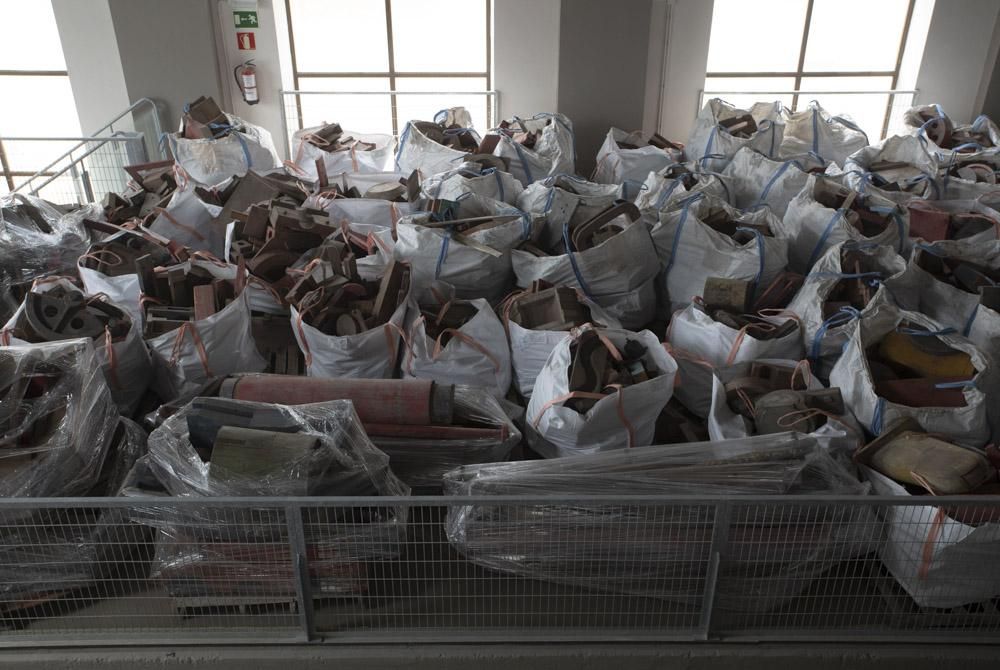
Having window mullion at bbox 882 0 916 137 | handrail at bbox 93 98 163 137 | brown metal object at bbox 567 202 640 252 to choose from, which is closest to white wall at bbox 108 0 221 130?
handrail at bbox 93 98 163 137

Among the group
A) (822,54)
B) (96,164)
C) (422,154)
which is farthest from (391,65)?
(822,54)

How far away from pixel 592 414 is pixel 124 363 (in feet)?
5.19

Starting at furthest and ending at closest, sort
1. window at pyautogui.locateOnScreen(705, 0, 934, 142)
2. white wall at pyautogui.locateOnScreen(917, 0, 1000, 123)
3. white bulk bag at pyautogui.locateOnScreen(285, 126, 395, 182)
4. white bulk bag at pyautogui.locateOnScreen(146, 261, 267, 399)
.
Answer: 1. window at pyautogui.locateOnScreen(705, 0, 934, 142)
2. white wall at pyautogui.locateOnScreen(917, 0, 1000, 123)
3. white bulk bag at pyautogui.locateOnScreen(285, 126, 395, 182)
4. white bulk bag at pyautogui.locateOnScreen(146, 261, 267, 399)

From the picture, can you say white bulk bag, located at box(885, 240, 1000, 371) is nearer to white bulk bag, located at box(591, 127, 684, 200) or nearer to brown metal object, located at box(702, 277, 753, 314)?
brown metal object, located at box(702, 277, 753, 314)

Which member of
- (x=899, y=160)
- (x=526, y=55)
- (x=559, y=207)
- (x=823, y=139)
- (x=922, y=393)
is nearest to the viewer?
(x=922, y=393)

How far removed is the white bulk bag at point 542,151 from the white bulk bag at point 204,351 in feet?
6.49

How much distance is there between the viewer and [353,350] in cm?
242

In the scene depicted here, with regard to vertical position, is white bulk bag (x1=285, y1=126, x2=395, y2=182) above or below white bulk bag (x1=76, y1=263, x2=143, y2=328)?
above

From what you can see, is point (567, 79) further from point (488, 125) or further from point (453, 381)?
point (453, 381)

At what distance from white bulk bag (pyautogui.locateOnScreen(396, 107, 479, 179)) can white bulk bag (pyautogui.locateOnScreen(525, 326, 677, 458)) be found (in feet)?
7.04

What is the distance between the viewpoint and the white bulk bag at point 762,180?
361 centimetres

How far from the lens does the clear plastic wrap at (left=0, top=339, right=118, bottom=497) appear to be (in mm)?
1818

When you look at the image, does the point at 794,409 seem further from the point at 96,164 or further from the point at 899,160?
the point at 96,164

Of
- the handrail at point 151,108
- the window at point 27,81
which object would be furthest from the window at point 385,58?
the window at point 27,81
